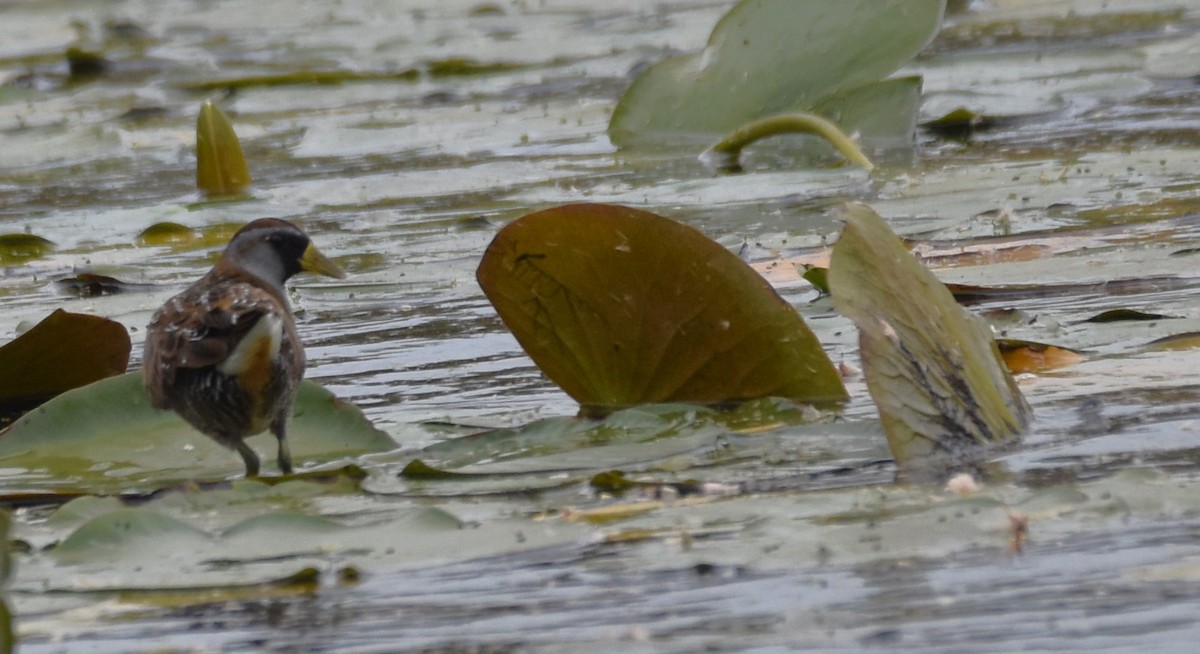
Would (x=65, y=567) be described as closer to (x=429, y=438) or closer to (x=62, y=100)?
(x=429, y=438)

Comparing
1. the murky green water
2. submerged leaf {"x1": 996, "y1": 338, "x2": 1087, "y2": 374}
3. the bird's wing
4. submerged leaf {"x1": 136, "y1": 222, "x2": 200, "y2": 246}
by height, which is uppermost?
the bird's wing

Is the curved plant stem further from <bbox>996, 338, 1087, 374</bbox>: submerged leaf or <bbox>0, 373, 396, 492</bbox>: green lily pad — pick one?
<bbox>0, 373, 396, 492</bbox>: green lily pad

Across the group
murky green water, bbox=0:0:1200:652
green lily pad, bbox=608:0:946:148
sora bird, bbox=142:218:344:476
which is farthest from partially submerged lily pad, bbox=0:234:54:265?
sora bird, bbox=142:218:344:476

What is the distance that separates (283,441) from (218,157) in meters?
3.34

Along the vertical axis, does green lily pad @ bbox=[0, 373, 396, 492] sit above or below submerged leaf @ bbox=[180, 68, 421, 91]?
below

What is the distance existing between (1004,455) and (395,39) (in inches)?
372

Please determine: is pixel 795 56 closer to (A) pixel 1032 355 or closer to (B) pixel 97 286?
(B) pixel 97 286

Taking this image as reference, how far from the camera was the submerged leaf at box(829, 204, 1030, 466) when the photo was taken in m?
3.17

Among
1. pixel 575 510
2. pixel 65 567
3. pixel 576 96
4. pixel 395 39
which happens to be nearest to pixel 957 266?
pixel 575 510

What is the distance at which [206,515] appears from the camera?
3.17m

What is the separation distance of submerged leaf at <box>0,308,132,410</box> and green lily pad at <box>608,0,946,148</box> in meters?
3.07

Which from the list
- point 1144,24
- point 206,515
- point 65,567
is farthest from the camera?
point 1144,24

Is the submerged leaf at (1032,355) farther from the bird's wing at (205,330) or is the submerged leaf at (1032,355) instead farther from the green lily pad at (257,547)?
the bird's wing at (205,330)

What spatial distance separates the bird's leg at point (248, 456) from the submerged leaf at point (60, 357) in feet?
1.48
